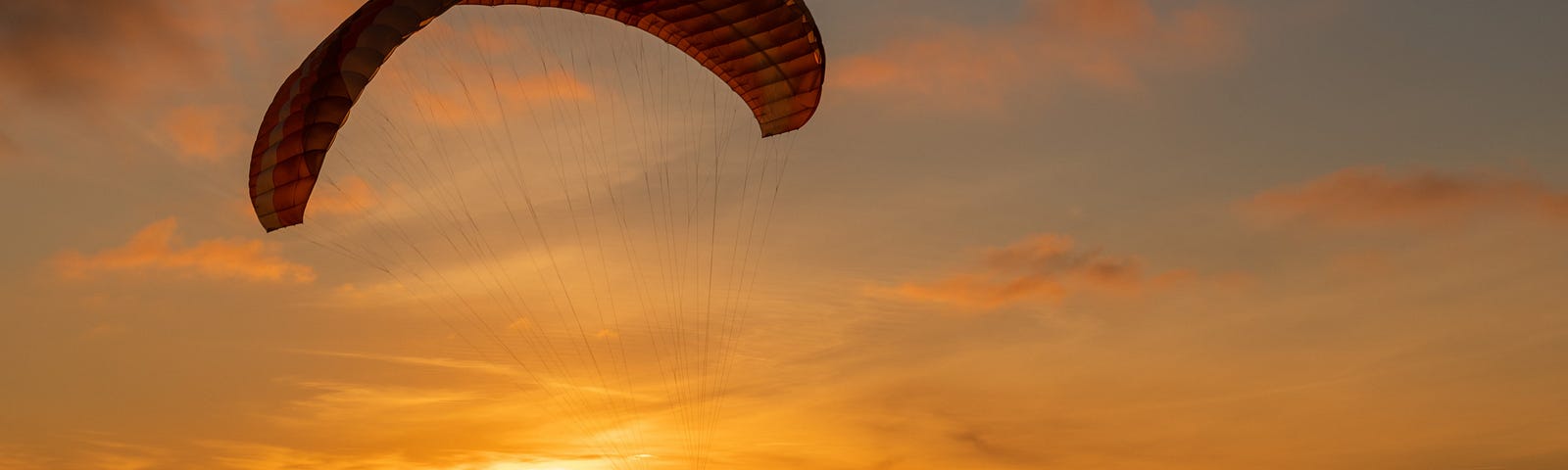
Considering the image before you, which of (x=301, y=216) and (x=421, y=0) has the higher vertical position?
(x=421, y=0)

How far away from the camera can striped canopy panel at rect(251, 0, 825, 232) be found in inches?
1217

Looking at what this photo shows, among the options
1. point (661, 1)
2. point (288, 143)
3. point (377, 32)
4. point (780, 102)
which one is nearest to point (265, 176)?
point (288, 143)

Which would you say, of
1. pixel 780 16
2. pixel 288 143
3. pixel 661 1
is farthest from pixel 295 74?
pixel 780 16

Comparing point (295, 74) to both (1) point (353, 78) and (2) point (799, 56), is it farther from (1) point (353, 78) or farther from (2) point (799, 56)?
(2) point (799, 56)

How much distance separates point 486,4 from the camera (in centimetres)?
3300

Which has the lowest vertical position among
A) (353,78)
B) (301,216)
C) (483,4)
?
(301,216)

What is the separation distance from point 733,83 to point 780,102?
981mm

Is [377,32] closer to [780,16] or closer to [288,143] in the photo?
[288,143]

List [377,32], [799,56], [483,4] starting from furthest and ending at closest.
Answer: [799,56]
[483,4]
[377,32]

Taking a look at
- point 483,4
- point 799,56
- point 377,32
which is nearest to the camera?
point 377,32

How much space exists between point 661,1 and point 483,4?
3.22 metres

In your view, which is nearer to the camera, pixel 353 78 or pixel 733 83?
pixel 353 78

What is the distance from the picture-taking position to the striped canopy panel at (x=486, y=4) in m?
30.9

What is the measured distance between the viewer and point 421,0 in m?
31.3
